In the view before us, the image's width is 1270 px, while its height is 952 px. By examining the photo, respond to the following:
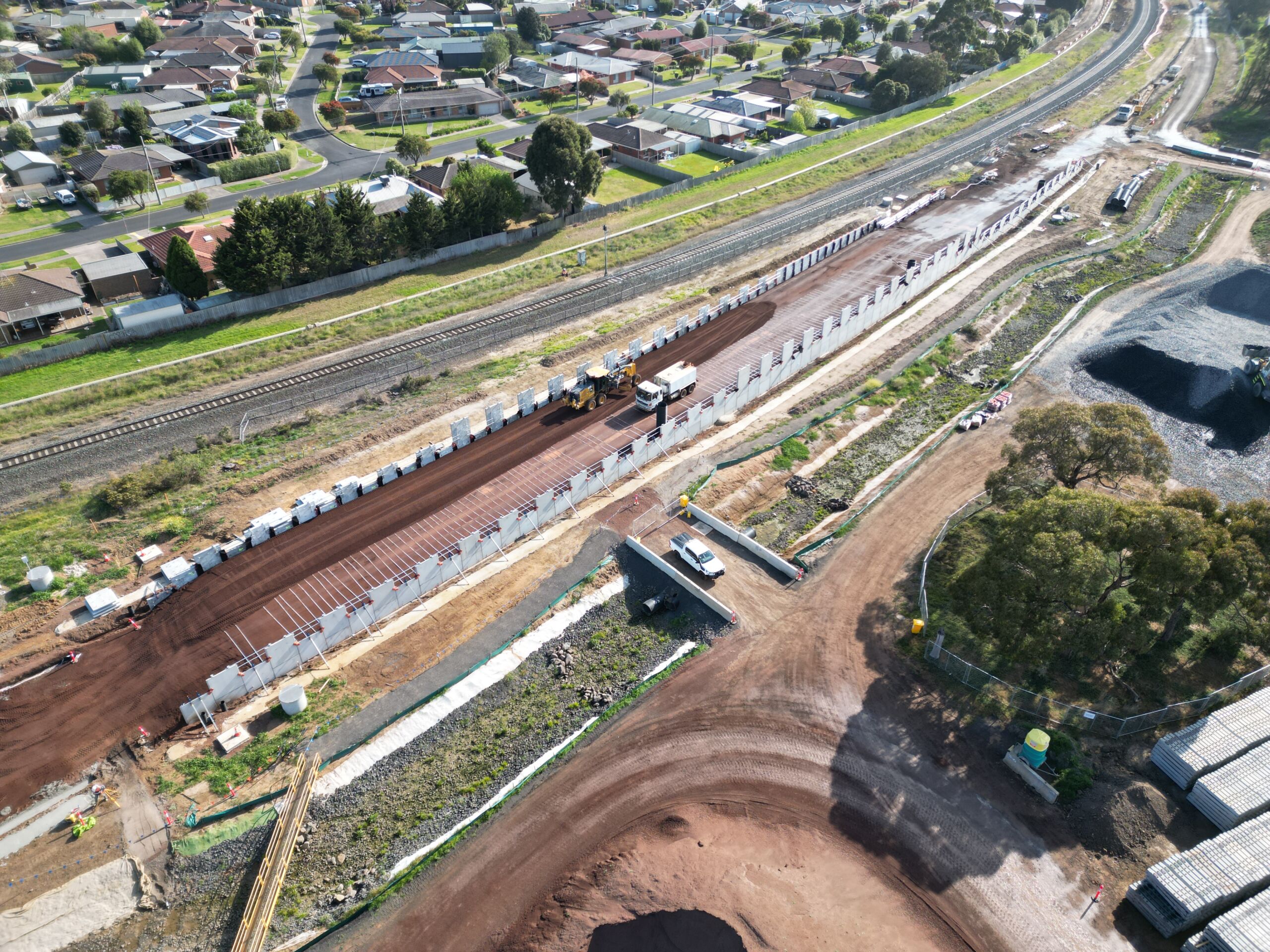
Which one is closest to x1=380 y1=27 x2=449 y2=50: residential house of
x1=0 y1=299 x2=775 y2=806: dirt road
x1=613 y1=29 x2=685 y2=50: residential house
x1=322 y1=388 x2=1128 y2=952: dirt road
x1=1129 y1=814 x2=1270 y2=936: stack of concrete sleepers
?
x1=613 y1=29 x2=685 y2=50: residential house

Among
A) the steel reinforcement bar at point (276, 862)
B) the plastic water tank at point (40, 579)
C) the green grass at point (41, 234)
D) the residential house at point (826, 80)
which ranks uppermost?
the residential house at point (826, 80)

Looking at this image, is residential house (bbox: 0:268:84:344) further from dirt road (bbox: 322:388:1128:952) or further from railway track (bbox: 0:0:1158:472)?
dirt road (bbox: 322:388:1128:952)

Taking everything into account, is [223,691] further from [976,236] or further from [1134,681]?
[976,236]

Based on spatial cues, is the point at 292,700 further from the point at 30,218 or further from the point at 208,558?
the point at 30,218

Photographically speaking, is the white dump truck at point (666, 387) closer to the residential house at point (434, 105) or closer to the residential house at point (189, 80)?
the residential house at point (434, 105)

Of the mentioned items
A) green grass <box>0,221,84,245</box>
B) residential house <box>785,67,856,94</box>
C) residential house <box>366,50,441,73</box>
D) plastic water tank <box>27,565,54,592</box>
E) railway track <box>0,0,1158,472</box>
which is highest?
residential house <box>366,50,441,73</box>

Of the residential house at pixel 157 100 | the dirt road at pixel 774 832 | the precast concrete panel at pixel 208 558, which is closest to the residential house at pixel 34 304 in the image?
the precast concrete panel at pixel 208 558
